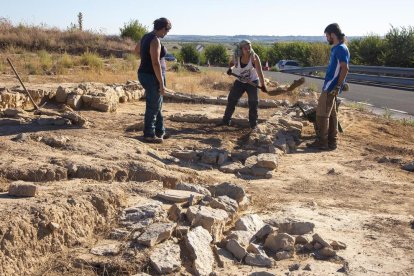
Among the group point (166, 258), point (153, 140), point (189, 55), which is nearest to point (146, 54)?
point (153, 140)

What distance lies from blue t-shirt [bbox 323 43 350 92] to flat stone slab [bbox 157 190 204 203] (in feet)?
13.4

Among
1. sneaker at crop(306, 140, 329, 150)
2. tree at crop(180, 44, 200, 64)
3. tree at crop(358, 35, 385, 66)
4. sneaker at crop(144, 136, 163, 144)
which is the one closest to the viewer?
sneaker at crop(144, 136, 163, 144)

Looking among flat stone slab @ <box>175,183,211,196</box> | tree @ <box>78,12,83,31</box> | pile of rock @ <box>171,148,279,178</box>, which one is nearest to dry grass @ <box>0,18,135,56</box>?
tree @ <box>78,12,83,31</box>

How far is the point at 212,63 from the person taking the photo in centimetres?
4709

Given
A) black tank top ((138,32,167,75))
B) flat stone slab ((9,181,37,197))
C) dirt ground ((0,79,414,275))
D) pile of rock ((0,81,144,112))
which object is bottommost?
dirt ground ((0,79,414,275))

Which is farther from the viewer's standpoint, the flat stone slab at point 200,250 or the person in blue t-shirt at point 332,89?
the person in blue t-shirt at point 332,89

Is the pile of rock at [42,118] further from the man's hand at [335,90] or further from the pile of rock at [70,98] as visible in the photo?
the man's hand at [335,90]

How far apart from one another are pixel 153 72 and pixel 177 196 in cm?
304

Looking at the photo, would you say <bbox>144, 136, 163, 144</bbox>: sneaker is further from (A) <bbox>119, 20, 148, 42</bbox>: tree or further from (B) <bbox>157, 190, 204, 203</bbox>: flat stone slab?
(A) <bbox>119, 20, 148, 42</bbox>: tree

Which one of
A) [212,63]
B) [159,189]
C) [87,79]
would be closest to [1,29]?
[87,79]

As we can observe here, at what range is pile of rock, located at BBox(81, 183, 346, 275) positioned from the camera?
4.43 metres

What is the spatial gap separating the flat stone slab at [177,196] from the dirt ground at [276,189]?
216mm

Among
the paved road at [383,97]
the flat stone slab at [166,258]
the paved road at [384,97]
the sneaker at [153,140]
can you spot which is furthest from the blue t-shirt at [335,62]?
the paved road at [384,97]

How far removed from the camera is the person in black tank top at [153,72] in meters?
7.89
